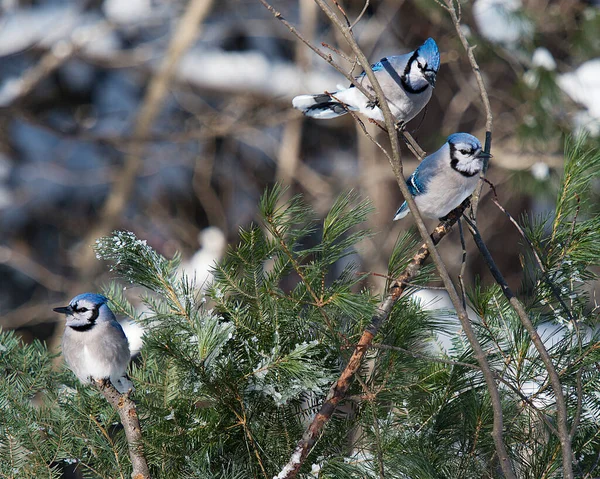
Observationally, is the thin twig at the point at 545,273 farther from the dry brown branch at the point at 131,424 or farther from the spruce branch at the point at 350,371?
the dry brown branch at the point at 131,424

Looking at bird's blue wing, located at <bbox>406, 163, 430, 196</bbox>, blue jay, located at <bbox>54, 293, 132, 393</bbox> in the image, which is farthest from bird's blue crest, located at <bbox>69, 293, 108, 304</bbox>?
bird's blue wing, located at <bbox>406, 163, 430, 196</bbox>

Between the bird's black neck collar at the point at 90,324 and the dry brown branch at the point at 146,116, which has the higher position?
the dry brown branch at the point at 146,116

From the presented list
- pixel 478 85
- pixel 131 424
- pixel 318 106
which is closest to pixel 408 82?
pixel 318 106

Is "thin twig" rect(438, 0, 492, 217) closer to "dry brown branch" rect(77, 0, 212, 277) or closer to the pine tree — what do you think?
the pine tree

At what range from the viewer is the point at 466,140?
4.23 feet

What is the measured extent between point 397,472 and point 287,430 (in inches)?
6.3

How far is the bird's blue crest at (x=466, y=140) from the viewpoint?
50.1 inches

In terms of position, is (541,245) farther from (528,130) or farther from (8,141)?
(8,141)

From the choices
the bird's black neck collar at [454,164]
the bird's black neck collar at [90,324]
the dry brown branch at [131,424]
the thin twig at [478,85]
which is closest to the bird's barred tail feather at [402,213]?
the bird's black neck collar at [454,164]

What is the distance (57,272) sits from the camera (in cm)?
570

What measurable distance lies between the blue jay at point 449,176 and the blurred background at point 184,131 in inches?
117

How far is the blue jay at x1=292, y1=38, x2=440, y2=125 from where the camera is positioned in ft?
4.81

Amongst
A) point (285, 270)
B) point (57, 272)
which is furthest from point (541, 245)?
point (57, 272)

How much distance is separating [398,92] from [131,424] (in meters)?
0.93
